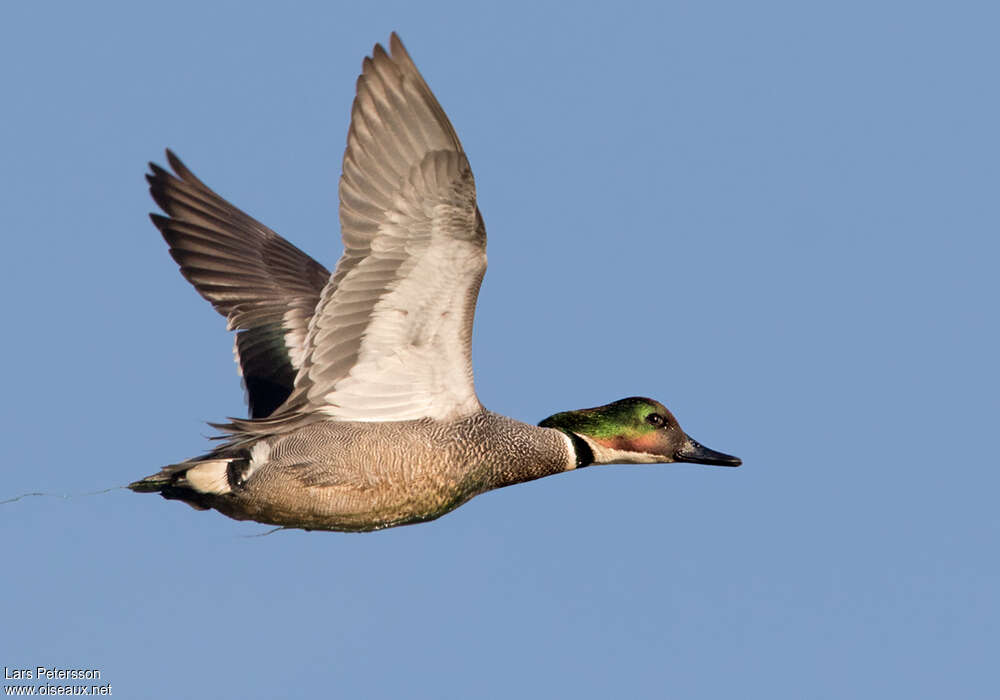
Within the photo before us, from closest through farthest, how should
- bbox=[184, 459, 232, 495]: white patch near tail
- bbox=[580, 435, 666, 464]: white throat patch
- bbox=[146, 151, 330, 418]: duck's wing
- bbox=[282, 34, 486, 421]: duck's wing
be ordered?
bbox=[282, 34, 486, 421]: duck's wing → bbox=[184, 459, 232, 495]: white patch near tail → bbox=[580, 435, 666, 464]: white throat patch → bbox=[146, 151, 330, 418]: duck's wing

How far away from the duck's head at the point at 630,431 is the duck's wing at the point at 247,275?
1.80m

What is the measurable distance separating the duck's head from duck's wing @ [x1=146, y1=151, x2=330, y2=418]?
71.0 inches

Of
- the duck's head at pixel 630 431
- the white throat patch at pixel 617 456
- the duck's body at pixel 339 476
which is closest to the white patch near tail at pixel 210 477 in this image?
the duck's body at pixel 339 476

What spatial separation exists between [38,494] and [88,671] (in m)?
2.25

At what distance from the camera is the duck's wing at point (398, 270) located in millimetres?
7066

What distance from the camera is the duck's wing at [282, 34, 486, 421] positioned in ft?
23.2

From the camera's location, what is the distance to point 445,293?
761 cm

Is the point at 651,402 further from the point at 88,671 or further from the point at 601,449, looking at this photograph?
the point at 88,671

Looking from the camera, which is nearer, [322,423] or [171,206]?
[322,423]

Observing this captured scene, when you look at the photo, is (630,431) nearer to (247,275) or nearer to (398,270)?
(398,270)

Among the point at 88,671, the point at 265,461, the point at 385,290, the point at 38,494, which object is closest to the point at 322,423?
the point at 265,461

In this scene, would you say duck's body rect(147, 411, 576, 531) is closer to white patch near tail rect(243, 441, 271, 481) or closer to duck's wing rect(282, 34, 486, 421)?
white patch near tail rect(243, 441, 271, 481)

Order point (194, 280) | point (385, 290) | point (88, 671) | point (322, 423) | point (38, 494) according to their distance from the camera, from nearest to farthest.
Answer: point (38, 494) → point (385, 290) → point (322, 423) → point (88, 671) → point (194, 280)

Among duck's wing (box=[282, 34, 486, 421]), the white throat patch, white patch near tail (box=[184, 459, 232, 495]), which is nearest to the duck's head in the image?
Answer: the white throat patch
